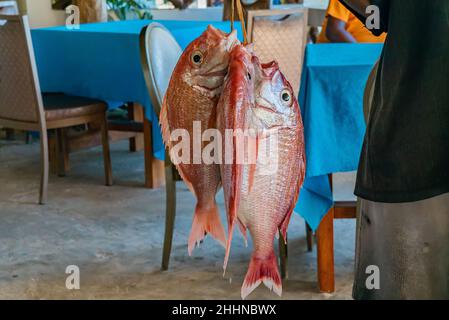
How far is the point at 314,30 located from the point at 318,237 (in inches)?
176

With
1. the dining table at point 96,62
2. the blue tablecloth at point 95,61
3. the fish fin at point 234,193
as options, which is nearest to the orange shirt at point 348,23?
the dining table at point 96,62

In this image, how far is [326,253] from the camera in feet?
9.39

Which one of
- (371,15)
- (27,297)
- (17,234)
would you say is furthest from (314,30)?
(371,15)

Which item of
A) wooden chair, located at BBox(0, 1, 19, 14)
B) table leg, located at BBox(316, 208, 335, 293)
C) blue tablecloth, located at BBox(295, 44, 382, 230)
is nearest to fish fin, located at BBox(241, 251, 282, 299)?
blue tablecloth, located at BBox(295, 44, 382, 230)

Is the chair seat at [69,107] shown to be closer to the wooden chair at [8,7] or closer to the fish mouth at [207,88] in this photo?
the wooden chair at [8,7]

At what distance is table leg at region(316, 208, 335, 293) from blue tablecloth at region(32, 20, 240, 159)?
1.48 meters

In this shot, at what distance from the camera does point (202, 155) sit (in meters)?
1.02

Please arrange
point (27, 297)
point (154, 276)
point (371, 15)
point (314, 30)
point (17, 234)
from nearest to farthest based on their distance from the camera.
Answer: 1. point (371, 15)
2. point (27, 297)
3. point (154, 276)
4. point (17, 234)
5. point (314, 30)

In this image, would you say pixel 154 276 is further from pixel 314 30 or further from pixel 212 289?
pixel 314 30

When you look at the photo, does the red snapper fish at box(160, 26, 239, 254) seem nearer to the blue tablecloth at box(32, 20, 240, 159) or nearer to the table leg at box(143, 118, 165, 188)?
the blue tablecloth at box(32, 20, 240, 159)

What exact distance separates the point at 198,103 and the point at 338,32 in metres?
3.56

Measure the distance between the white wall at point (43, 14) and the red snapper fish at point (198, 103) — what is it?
21.1 ft

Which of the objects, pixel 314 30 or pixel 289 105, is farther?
pixel 314 30

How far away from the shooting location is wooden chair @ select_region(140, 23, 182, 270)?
2.98m
